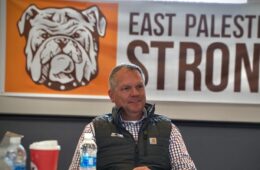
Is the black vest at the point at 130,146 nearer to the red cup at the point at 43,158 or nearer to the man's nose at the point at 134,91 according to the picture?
the man's nose at the point at 134,91

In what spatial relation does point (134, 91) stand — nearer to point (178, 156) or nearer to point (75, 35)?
point (178, 156)

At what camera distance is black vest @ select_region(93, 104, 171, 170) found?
192cm

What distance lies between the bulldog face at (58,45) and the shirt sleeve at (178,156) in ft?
3.68

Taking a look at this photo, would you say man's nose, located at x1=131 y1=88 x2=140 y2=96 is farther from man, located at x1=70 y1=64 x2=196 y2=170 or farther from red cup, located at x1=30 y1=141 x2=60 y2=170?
red cup, located at x1=30 y1=141 x2=60 y2=170

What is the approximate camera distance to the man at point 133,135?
192 centimetres

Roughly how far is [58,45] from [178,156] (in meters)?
1.41

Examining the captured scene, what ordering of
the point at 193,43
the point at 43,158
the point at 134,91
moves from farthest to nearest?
the point at 193,43
the point at 134,91
the point at 43,158

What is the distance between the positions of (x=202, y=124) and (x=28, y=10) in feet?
5.06

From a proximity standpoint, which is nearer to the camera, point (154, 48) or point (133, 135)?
point (133, 135)

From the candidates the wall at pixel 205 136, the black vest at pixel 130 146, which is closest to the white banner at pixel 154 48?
the wall at pixel 205 136

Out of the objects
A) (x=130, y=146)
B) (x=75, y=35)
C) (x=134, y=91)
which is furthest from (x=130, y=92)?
(x=75, y=35)

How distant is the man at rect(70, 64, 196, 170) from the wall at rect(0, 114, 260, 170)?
95 centimetres

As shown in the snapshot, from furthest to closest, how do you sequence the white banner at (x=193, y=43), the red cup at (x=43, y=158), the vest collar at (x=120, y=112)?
the white banner at (x=193, y=43) < the vest collar at (x=120, y=112) < the red cup at (x=43, y=158)

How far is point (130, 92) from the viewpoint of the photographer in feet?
6.74
